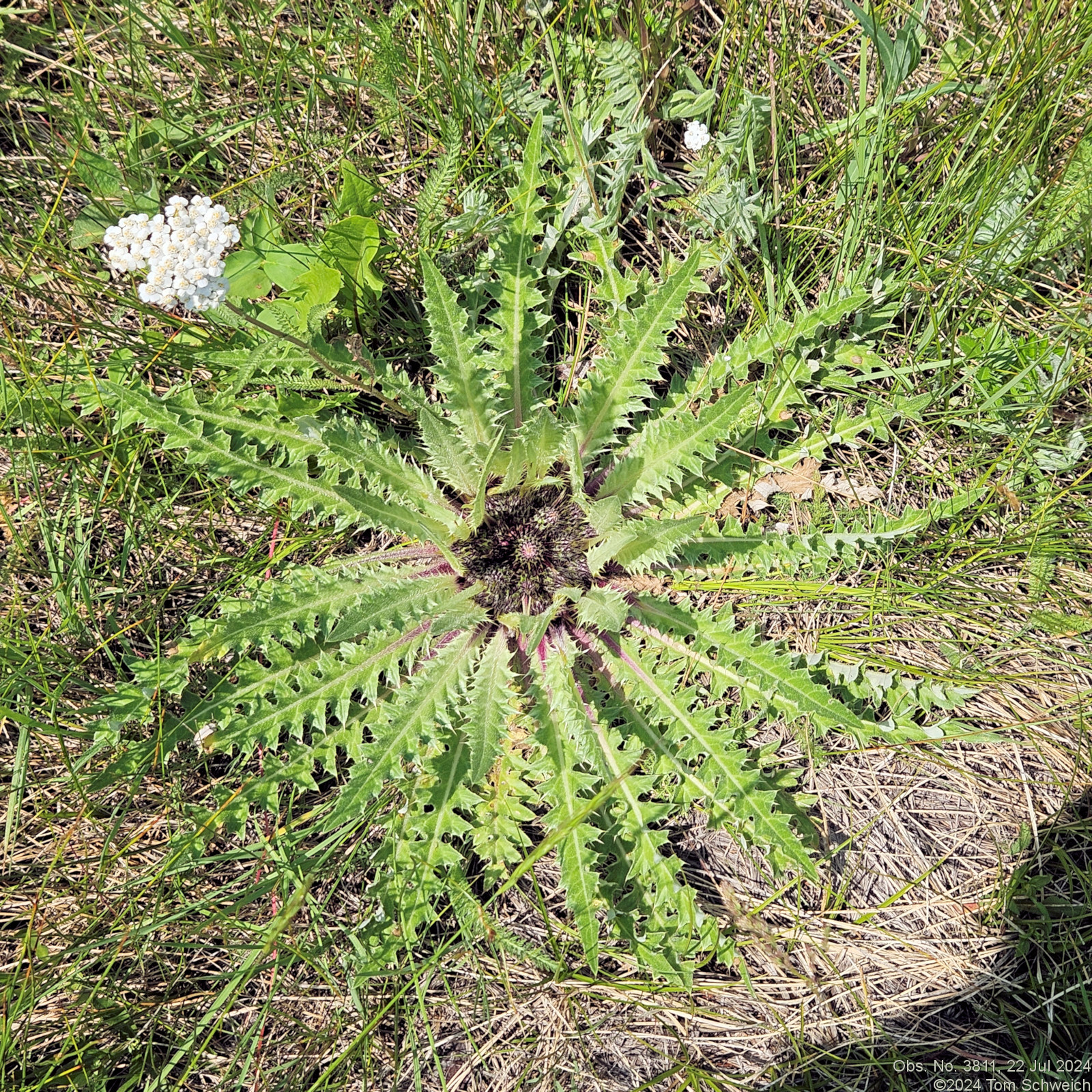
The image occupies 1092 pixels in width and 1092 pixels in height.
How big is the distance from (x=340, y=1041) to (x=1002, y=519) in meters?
3.46

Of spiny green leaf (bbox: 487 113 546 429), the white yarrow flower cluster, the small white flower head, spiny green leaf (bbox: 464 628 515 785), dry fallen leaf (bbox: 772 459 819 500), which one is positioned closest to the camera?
the white yarrow flower cluster

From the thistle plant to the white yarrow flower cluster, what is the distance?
2.27 feet

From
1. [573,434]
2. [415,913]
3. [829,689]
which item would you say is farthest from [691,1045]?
[573,434]

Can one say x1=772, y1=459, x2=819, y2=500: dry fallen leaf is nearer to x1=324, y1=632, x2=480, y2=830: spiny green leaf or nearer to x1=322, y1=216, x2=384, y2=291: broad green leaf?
x1=324, y1=632, x2=480, y2=830: spiny green leaf

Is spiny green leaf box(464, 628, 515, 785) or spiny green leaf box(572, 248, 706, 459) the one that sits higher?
spiny green leaf box(572, 248, 706, 459)

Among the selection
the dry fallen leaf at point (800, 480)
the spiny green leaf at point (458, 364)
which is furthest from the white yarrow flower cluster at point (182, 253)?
the dry fallen leaf at point (800, 480)

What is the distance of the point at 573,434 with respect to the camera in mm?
2977

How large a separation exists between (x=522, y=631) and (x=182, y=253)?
1602 millimetres

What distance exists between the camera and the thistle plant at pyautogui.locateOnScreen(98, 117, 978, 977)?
9.75 feet

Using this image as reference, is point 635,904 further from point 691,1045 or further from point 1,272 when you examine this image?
point 1,272

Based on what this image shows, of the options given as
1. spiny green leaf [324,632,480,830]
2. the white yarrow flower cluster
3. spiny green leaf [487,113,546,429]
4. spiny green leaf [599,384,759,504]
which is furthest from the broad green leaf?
spiny green leaf [324,632,480,830]

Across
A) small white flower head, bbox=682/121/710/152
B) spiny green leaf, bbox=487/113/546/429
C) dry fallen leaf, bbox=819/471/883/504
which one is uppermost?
small white flower head, bbox=682/121/710/152

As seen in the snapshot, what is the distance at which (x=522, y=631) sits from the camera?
9.72 feet

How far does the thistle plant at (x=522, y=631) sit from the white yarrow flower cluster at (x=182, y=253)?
2.27 ft
